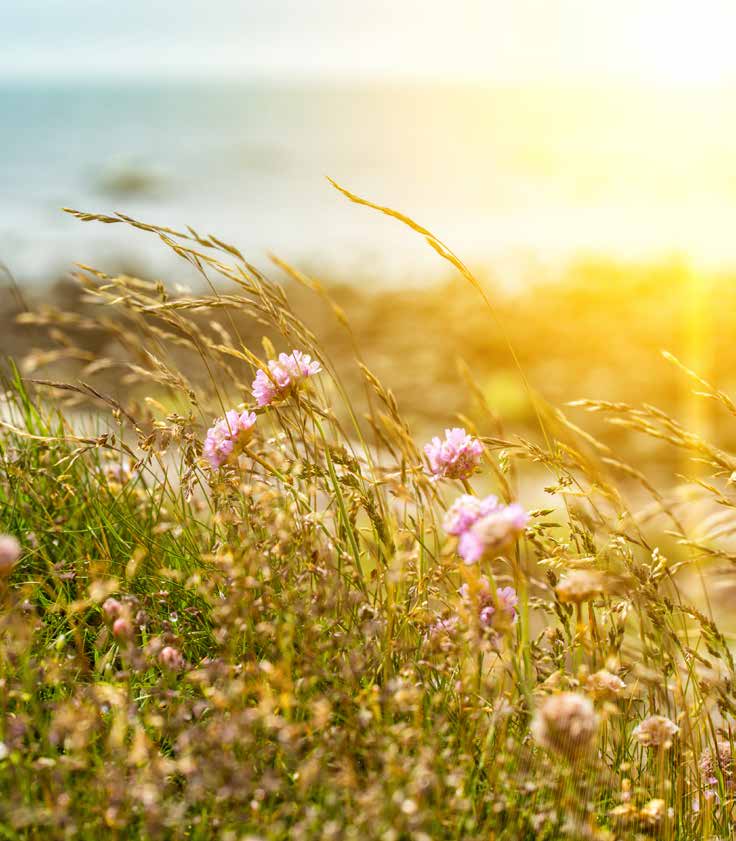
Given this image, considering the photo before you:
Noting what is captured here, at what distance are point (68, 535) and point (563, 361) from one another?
568 cm

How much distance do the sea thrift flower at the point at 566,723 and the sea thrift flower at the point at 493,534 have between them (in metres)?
0.23

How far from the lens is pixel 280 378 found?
1828 millimetres

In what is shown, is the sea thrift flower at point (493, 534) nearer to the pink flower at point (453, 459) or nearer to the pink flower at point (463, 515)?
the pink flower at point (463, 515)

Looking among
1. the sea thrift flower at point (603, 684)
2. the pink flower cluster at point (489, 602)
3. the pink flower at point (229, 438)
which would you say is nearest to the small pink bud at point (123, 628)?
the pink flower at point (229, 438)

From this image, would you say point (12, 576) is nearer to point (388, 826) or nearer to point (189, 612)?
point (189, 612)

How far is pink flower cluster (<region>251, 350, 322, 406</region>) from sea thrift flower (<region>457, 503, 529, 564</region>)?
22.8 inches

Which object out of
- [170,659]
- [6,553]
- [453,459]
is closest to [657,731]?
[453,459]

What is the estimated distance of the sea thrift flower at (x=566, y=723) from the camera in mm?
1262

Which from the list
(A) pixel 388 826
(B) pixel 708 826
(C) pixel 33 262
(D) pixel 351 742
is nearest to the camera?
(A) pixel 388 826

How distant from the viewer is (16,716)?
5.02ft

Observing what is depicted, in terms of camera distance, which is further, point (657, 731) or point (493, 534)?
point (657, 731)

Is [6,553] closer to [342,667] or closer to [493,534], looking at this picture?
[342,667]

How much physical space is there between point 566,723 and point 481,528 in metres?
0.30

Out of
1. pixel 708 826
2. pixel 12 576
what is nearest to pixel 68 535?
pixel 12 576
